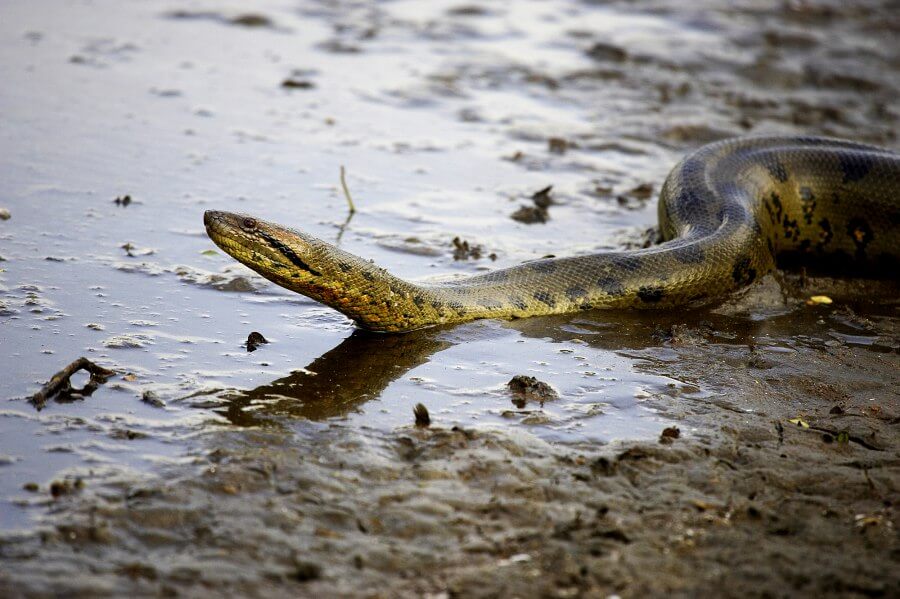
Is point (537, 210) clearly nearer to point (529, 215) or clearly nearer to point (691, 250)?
point (529, 215)

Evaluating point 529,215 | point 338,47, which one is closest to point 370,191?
point 529,215

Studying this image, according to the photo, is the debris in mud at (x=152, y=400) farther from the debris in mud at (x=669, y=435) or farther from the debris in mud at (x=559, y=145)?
the debris in mud at (x=559, y=145)

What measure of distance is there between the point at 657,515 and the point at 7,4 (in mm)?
12256

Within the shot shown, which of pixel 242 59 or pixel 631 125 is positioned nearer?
pixel 631 125

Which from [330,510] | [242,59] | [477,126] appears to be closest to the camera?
[330,510]

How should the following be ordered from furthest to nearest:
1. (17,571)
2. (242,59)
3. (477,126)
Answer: (242,59) → (477,126) → (17,571)

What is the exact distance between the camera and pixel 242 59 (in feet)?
40.6

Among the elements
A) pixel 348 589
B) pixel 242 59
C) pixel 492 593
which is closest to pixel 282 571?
pixel 348 589

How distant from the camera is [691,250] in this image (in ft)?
23.4

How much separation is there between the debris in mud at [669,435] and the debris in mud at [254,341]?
7.62 feet

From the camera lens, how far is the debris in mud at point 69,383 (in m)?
5.03

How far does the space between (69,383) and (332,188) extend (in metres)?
3.94

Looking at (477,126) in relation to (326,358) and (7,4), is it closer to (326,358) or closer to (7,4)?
(326,358)

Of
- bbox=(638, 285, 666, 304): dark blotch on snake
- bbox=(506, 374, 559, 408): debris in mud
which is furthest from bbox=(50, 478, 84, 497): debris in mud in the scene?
bbox=(638, 285, 666, 304): dark blotch on snake
